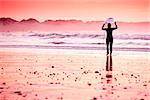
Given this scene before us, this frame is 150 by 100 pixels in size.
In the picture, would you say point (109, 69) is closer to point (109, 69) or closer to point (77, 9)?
point (109, 69)

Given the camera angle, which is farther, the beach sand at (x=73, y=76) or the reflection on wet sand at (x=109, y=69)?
the reflection on wet sand at (x=109, y=69)

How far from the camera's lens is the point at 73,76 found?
8906mm

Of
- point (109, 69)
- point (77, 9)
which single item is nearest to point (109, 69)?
point (109, 69)

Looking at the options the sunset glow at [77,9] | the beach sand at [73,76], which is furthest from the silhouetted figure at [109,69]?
the sunset glow at [77,9]

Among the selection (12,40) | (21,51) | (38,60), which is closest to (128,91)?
(38,60)

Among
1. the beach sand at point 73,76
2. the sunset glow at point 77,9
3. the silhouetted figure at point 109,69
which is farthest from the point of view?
the sunset glow at point 77,9

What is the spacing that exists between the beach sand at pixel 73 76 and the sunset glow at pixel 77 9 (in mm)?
1008

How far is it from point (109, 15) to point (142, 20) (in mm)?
875

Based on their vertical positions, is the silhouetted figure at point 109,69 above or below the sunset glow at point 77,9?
below

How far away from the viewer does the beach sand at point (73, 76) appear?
279 inches

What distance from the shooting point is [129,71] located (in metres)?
9.72

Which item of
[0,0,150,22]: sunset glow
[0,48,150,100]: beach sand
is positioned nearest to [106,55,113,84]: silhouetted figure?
[0,48,150,100]: beach sand

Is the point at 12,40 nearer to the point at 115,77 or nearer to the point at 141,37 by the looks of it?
the point at 141,37

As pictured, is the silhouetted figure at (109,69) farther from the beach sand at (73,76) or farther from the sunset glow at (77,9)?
the sunset glow at (77,9)
